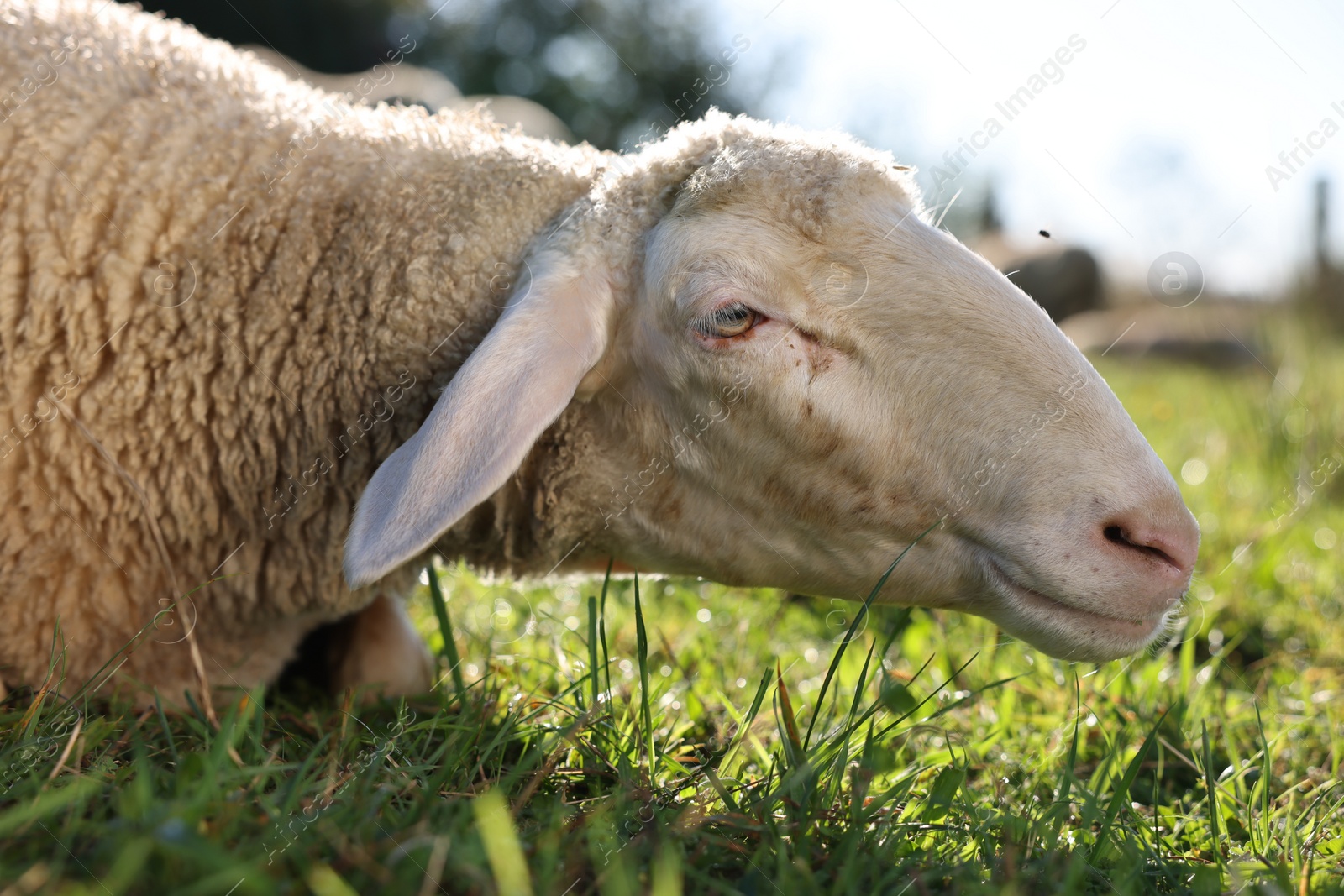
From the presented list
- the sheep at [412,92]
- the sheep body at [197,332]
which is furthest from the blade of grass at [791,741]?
the sheep at [412,92]

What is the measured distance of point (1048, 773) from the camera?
2404 millimetres

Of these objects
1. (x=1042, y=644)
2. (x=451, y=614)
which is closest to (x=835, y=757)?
(x=1042, y=644)

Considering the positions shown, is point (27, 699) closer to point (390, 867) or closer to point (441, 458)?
point (441, 458)

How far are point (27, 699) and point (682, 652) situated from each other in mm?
1736

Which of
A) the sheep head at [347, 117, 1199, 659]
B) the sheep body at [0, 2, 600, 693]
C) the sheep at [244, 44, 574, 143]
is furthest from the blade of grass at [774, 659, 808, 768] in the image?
→ the sheep at [244, 44, 574, 143]

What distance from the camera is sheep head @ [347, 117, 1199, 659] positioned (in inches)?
81.0

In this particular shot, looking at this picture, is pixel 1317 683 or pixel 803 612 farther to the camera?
pixel 803 612

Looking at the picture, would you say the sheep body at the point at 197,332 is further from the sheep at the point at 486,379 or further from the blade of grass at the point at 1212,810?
the blade of grass at the point at 1212,810

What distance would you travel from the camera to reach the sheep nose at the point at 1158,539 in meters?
2.04

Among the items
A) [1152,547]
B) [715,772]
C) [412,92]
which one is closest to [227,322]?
[715,772]

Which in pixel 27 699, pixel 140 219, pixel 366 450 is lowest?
pixel 27 699

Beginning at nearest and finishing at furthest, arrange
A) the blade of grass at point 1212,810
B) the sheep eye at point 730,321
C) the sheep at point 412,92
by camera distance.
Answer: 1. the blade of grass at point 1212,810
2. the sheep eye at point 730,321
3. the sheep at point 412,92

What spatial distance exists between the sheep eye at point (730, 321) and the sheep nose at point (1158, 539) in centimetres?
86

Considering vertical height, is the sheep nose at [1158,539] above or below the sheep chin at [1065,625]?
above
